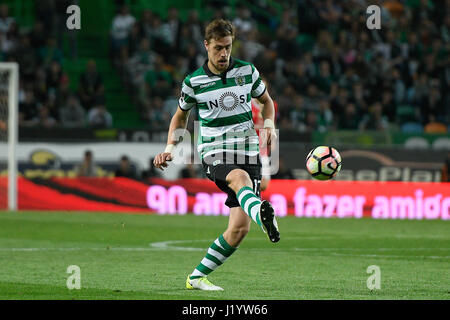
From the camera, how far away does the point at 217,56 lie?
8.00m

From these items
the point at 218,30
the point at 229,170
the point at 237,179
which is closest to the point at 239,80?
the point at 218,30

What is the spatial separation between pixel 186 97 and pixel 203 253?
3783mm

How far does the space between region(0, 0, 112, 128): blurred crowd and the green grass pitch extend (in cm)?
334

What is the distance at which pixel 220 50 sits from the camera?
798cm

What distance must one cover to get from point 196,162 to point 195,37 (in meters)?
5.03

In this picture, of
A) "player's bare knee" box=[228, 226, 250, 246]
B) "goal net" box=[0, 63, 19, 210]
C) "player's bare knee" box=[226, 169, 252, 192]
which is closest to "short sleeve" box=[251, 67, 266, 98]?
"player's bare knee" box=[226, 169, 252, 192]

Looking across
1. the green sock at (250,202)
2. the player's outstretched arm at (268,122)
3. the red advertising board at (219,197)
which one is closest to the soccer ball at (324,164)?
the player's outstretched arm at (268,122)

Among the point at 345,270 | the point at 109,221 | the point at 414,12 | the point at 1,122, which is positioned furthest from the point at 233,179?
the point at 414,12

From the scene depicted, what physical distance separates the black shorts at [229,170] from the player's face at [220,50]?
2.47 ft

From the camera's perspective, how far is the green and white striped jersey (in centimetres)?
816

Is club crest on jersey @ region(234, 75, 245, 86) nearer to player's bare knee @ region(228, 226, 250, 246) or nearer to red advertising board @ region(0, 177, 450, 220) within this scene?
player's bare knee @ region(228, 226, 250, 246)

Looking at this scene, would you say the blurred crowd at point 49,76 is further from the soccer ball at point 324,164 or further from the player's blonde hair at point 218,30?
the player's blonde hair at point 218,30

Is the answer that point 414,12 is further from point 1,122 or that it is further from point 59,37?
point 1,122
